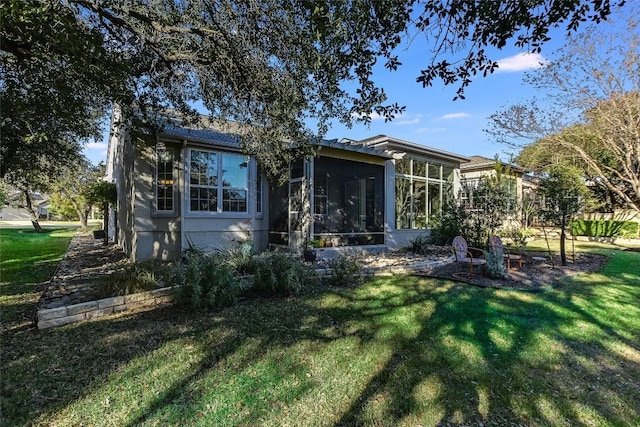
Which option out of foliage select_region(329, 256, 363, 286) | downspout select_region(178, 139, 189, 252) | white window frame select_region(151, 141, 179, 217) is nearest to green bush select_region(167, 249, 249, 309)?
foliage select_region(329, 256, 363, 286)

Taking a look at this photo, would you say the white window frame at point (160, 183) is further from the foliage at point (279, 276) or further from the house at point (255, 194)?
the foliage at point (279, 276)

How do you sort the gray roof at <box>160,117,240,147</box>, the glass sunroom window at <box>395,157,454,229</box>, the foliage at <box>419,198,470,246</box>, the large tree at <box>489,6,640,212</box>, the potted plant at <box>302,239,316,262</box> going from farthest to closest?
the glass sunroom window at <box>395,157,454,229</box>, the large tree at <box>489,6,640,212</box>, the foliage at <box>419,198,470,246</box>, the potted plant at <box>302,239,316,262</box>, the gray roof at <box>160,117,240,147</box>

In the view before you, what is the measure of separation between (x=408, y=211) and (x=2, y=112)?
12434mm

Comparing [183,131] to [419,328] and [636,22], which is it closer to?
[419,328]

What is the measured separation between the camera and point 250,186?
429 inches

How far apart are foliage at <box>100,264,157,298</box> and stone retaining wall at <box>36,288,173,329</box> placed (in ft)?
0.86

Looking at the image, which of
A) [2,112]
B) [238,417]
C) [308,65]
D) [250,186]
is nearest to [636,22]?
[308,65]

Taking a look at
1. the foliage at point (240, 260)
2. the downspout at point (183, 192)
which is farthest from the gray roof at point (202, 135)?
the foliage at point (240, 260)

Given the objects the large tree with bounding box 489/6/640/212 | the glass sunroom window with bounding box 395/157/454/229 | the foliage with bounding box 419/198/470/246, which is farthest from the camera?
the glass sunroom window with bounding box 395/157/454/229

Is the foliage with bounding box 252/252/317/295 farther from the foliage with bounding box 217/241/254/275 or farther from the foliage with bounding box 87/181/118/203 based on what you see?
the foliage with bounding box 87/181/118/203

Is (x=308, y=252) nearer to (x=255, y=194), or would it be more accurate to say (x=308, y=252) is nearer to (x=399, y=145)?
(x=255, y=194)

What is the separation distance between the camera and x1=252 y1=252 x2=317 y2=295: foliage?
6.19 m

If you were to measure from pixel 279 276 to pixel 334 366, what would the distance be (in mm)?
2877

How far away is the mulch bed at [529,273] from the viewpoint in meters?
7.08
